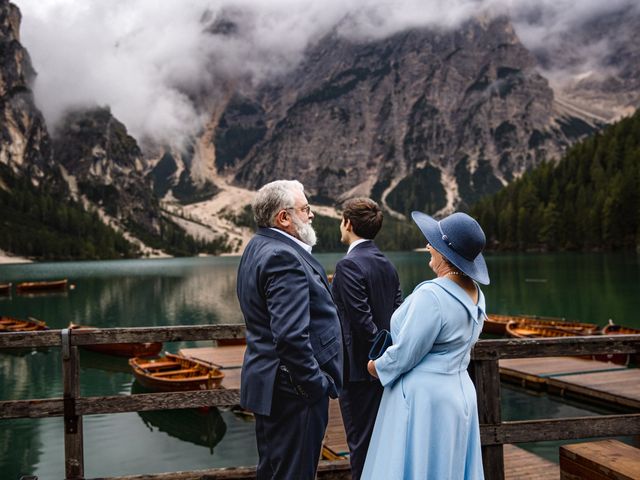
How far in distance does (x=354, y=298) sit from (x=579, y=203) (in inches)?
5114

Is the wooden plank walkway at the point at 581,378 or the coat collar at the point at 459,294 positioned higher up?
the coat collar at the point at 459,294

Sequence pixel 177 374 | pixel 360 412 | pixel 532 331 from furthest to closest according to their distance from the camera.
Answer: pixel 532 331, pixel 177 374, pixel 360 412

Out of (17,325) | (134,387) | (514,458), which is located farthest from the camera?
(17,325)

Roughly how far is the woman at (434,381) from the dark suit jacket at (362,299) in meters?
1.03

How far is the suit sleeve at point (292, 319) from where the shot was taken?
3.52 m

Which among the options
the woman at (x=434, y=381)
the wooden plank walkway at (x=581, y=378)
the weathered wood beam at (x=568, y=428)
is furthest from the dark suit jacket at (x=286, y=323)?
the wooden plank walkway at (x=581, y=378)

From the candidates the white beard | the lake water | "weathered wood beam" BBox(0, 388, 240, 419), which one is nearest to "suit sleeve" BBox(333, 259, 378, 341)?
the white beard

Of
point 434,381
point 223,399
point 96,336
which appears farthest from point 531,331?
point 434,381

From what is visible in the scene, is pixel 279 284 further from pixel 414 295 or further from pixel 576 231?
pixel 576 231

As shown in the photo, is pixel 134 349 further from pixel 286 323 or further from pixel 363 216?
pixel 286 323

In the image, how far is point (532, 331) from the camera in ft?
95.9

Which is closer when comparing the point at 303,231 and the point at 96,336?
the point at 303,231

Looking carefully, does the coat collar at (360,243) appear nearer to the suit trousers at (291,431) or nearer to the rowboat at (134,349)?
the suit trousers at (291,431)

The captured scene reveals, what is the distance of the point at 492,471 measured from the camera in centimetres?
507
